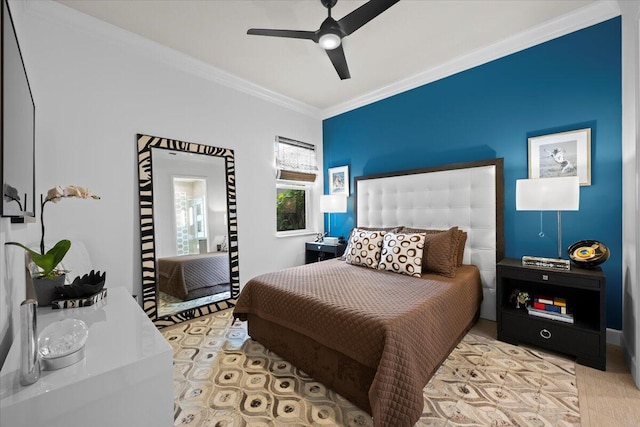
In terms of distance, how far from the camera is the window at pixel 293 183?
3.95m

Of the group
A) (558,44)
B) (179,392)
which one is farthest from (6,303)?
(558,44)

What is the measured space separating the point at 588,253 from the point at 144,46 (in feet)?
14.0

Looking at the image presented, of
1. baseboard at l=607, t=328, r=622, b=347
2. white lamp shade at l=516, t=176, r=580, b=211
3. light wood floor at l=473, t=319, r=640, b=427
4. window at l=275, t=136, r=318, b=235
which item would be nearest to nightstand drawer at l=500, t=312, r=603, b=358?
light wood floor at l=473, t=319, r=640, b=427

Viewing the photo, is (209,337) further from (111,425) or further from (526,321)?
(526,321)

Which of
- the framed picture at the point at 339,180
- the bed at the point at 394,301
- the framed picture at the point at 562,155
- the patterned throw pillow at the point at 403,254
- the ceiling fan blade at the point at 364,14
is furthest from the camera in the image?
the framed picture at the point at 339,180

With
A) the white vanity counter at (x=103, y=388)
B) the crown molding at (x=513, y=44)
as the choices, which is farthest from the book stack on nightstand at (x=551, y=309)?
the white vanity counter at (x=103, y=388)

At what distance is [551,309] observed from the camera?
2.20 m

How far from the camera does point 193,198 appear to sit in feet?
9.83

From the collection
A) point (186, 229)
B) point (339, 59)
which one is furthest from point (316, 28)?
point (186, 229)

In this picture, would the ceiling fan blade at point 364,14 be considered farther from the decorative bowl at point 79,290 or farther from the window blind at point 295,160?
the decorative bowl at point 79,290

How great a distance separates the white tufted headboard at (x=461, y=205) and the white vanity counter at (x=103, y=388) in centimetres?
288

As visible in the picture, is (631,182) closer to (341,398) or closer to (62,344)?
(341,398)

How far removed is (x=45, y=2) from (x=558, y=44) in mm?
4288

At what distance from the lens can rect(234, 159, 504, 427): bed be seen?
147 cm
